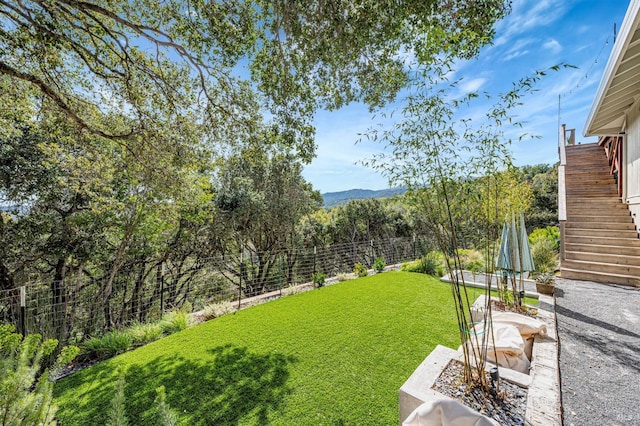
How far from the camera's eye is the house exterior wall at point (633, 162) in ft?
20.4

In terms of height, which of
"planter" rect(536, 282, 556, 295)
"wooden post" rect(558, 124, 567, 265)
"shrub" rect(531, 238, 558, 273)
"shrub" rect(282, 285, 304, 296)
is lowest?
"shrub" rect(282, 285, 304, 296)

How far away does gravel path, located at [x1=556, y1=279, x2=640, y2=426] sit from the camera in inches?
89.5

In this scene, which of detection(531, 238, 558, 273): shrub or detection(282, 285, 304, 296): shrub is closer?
detection(531, 238, 558, 273): shrub

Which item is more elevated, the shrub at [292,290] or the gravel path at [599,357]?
the gravel path at [599,357]

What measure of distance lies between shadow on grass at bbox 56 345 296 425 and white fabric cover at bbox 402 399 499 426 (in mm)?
1428

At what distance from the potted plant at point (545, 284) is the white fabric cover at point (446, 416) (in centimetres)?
498

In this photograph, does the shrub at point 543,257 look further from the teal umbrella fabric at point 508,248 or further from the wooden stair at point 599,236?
the teal umbrella fabric at point 508,248

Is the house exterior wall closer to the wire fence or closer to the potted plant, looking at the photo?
the potted plant


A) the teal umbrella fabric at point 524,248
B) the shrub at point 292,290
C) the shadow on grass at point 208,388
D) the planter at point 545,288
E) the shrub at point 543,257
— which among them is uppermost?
the teal umbrella fabric at point 524,248

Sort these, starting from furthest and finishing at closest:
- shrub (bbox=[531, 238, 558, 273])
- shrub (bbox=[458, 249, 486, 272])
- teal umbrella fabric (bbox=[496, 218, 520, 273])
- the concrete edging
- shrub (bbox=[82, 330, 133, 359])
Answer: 1. shrub (bbox=[458, 249, 486, 272])
2. shrub (bbox=[531, 238, 558, 273])
3. teal umbrella fabric (bbox=[496, 218, 520, 273])
4. shrub (bbox=[82, 330, 133, 359])
5. the concrete edging

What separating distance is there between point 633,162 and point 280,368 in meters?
9.43

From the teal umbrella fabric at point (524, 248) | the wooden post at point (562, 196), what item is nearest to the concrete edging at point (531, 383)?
the teal umbrella fabric at point (524, 248)

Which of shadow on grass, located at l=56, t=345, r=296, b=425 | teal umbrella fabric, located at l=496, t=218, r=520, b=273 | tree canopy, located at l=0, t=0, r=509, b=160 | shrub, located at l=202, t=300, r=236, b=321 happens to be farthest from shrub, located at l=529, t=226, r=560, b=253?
shrub, located at l=202, t=300, r=236, b=321

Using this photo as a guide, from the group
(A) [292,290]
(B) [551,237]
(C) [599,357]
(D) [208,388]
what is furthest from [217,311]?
(B) [551,237]
